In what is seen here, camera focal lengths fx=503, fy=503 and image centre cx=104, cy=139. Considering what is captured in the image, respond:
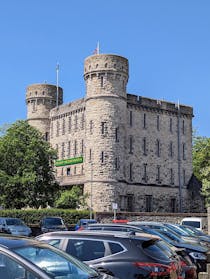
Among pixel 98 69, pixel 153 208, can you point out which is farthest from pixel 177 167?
pixel 98 69

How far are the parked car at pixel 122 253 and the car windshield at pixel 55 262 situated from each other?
1885mm

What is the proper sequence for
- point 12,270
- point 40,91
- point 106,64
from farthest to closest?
1. point 40,91
2. point 106,64
3. point 12,270

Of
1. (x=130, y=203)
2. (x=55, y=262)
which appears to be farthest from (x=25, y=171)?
(x=55, y=262)

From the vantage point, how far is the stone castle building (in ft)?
185

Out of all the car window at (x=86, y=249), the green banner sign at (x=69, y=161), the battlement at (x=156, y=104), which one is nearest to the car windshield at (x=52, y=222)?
the car window at (x=86, y=249)

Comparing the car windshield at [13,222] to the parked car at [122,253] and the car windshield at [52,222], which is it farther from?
the parked car at [122,253]

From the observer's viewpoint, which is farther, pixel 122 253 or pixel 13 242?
pixel 122 253

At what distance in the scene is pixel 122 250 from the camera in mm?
8766

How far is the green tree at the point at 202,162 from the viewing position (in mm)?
51756

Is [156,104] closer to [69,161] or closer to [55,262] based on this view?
[69,161]

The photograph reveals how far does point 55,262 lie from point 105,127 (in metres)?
50.3

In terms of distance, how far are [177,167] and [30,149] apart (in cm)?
2267

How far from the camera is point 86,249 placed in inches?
359

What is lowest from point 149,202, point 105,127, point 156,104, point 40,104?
point 149,202
